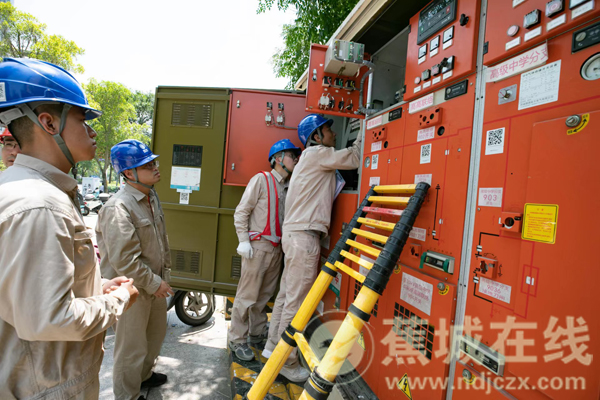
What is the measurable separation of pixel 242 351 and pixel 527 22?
3697 millimetres

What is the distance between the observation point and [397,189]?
2.22 meters

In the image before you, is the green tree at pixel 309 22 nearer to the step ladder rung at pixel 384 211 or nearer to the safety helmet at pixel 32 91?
the step ladder rung at pixel 384 211

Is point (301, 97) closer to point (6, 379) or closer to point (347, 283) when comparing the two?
point (347, 283)

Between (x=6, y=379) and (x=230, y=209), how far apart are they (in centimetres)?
299

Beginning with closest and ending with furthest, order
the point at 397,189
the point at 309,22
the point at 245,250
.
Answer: the point at 397,189, the point at 245,250, the point at 309,22

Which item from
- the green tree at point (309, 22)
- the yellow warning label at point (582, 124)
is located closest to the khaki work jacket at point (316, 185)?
the yellow warning label at point (582, 124)

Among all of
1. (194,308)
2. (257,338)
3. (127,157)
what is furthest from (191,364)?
(127,157)

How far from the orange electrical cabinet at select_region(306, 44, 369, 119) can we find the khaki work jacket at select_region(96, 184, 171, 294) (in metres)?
1.84

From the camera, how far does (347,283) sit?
302 centimetres

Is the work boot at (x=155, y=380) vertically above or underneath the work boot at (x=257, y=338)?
underneath

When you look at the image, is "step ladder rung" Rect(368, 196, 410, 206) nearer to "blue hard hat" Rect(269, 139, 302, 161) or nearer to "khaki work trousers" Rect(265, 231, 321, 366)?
"khaki work trousers" Rect(265, 231, 321, 366)

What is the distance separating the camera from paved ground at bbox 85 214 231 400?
10.3 ft

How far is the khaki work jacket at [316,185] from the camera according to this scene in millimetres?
3037

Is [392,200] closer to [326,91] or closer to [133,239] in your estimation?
[326,91]
